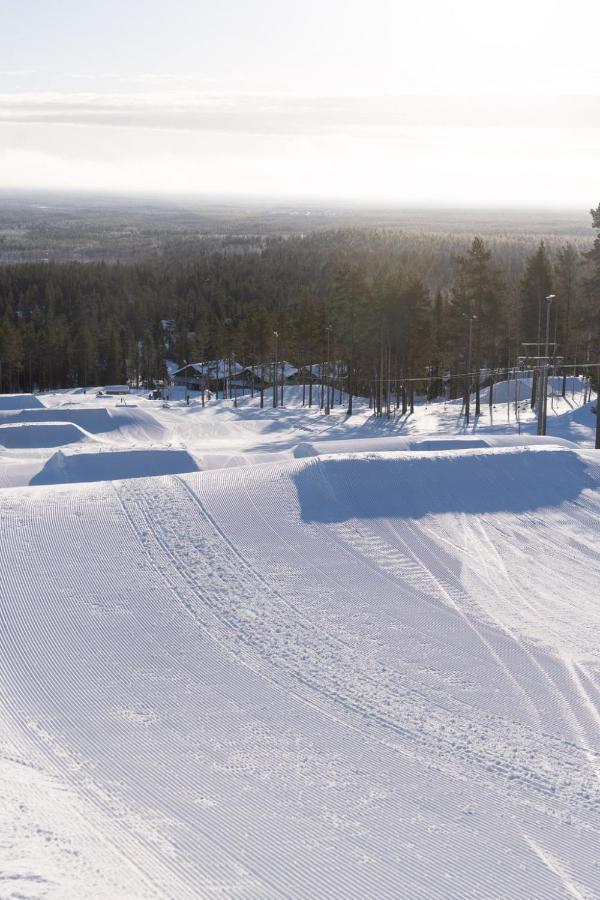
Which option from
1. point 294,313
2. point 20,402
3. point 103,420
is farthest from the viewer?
point 294,313

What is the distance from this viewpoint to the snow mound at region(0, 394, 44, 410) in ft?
172

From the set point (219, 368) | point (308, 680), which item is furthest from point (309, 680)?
point (219, 368)

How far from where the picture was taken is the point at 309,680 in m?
13.4

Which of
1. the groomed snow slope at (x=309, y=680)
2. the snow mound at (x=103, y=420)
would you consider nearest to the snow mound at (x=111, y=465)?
the groomed snow slope at (x=309, y=680)

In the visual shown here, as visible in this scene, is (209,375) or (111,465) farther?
(209,375)

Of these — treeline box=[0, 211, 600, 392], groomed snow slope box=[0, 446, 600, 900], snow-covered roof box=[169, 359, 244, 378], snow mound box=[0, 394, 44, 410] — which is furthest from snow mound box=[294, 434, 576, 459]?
snow-covered roof box=[169, 359, 244, 378]

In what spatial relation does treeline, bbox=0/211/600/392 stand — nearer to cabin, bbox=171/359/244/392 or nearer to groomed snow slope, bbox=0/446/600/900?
cabin, bbox=171/359/244/392

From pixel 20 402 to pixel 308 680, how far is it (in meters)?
43.4

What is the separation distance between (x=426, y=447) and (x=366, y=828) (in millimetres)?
20421

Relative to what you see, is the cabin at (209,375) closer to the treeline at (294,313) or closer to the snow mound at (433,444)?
the treeline at (294,313)

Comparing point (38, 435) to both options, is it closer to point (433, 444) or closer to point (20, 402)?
point (20, 402)

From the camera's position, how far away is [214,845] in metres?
8.94

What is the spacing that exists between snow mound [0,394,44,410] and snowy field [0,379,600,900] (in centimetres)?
2778

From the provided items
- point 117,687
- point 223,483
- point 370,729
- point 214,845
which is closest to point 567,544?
point 223,483
